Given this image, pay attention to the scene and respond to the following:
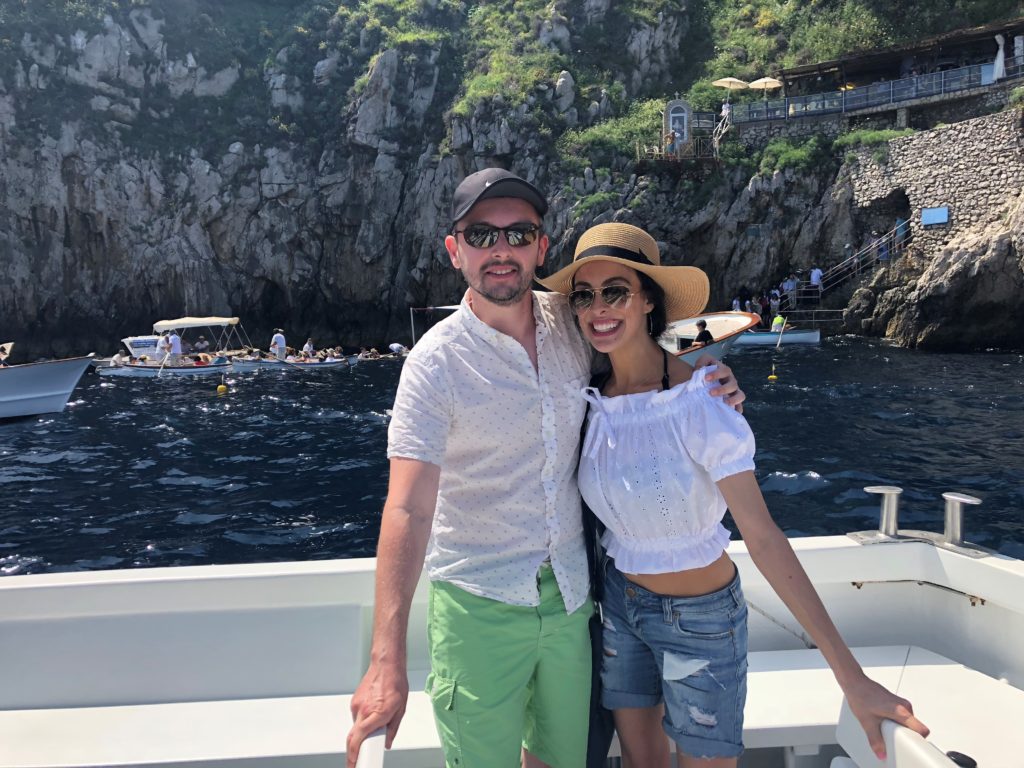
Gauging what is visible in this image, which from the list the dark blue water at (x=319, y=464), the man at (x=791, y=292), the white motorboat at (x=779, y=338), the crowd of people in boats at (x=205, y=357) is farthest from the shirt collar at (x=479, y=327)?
the man at (x=791, y=292)

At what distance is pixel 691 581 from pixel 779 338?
1037 inches

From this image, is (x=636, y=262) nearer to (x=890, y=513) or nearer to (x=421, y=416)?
(x=421, y=416)

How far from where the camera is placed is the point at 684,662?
6.24ft

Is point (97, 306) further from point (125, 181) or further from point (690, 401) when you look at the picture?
point (690, 401)

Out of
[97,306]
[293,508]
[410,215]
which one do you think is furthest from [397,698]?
[97,306]

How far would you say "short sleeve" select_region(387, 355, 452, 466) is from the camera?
1.88 metres

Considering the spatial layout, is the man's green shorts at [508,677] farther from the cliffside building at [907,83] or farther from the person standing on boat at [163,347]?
the cliffside building at [907,83]

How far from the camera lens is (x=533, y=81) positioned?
34.9m

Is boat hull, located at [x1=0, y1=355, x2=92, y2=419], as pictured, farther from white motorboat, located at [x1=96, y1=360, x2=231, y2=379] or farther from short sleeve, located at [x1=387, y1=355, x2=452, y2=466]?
short sleeve, located at [x1=387, y1=355, x2=452, y2=466]

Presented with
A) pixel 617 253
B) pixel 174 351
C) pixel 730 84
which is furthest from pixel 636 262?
pixel 730 84

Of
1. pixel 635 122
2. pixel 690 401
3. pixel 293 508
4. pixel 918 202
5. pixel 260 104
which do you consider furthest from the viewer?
pixel 260 104

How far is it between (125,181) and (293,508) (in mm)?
33101

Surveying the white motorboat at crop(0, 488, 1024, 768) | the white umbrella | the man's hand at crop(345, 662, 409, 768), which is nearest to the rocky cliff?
the white umbrella

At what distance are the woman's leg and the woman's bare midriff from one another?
1.30ft
